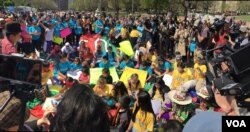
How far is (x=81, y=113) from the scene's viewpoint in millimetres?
1827

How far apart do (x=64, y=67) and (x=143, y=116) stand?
444 centimetres

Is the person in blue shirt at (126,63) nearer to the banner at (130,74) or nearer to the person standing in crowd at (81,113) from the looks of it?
the banner at (130,74)

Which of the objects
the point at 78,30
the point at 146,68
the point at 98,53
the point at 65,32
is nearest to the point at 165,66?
the point at 146,68

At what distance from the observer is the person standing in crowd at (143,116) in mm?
5445

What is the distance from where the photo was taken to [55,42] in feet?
46.6

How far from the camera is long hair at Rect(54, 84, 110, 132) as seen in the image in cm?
183

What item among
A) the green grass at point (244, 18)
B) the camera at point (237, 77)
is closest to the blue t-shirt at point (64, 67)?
the camera at point (237, 77)

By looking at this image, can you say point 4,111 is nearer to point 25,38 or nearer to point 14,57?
point 14,57

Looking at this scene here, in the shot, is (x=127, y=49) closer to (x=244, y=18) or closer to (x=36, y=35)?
(x=36, y=35)

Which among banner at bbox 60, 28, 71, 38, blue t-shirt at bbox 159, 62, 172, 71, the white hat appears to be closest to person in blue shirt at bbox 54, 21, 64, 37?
banner at bbox 60, 28, 71, 38

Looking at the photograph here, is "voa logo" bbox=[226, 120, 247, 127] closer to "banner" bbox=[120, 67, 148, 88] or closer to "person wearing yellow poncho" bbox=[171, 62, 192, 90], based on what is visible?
"person wearing yellow poncho" bbox=[171, 62, 192, 90]

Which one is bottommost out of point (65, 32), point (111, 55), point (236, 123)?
point (111, 55)

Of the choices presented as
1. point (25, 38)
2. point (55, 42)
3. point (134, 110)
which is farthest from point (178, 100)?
point (55, 42)

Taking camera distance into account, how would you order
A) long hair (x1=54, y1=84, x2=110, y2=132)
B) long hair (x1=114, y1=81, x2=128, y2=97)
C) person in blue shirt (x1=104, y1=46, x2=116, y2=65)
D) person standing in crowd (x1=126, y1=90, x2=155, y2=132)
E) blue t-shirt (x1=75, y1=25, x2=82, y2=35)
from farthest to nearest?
1. blue t-shirt (x1=75, y1=25, x2=82, y2=35)
2. person in blue shirt (x1=104, y1=46, x2=116, y2=65)
3. long hair (x1=114, y1=81, x2=128, y2=97)
4. person standing in crowd (x1=126, y1=90, x2=155, y2=132)
5. long hair (x1=54, y1=84, x2=110, y2=132)
